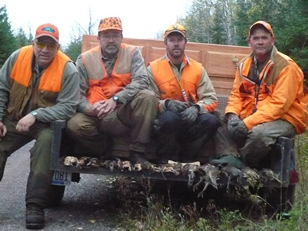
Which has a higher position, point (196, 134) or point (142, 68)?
point (142, 68)

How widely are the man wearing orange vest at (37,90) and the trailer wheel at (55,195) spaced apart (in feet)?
1.06

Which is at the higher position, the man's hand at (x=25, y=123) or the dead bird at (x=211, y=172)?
the man's hand at (x=25, y=123)

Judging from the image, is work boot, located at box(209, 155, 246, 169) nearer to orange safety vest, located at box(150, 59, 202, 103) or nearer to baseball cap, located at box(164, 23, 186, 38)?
orange safety vest, located at box(150, 59, 202, 103)

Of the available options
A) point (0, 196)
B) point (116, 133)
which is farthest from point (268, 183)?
point (0, 196)

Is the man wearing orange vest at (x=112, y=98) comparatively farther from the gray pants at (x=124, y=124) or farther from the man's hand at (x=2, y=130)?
the man's hand at (x=2, y=130)

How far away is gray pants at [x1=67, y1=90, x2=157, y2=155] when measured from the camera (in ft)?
19.6

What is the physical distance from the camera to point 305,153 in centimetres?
Result: 845

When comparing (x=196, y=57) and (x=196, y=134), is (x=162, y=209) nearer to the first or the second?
(x=196, y=134)

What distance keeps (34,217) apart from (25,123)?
95cm

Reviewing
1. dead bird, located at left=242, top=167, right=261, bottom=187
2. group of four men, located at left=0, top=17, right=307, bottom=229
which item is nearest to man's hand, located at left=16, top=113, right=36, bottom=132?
group of four men, located at left=0, top=17, right=307, bottom=229

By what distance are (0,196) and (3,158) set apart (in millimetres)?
1324

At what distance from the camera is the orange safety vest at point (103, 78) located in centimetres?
644

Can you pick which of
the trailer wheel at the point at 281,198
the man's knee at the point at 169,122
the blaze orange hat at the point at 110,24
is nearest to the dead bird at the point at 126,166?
the man's knee at the point at 169,122

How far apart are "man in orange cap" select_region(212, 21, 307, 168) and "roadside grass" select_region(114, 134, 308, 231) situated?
57cm
